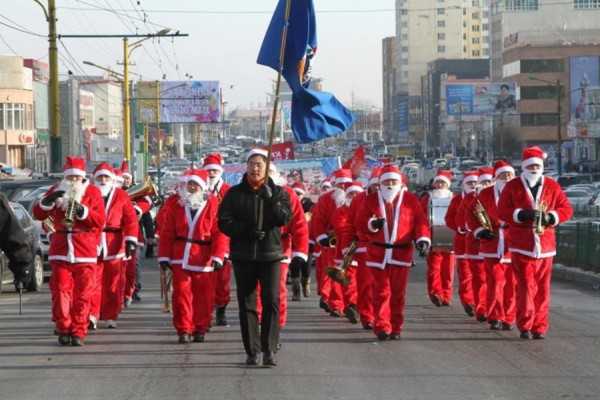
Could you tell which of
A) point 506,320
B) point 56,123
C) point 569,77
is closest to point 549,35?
point 569,77

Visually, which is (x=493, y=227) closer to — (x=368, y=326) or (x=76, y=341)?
(x=368, y=326)

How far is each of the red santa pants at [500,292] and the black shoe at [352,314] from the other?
154cm

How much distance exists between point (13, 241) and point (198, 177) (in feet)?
16.4

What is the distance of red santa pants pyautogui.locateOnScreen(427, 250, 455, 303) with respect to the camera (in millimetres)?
17172

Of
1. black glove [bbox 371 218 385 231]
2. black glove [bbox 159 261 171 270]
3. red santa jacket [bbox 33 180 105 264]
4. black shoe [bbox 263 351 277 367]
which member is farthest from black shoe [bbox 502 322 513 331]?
red santa jacket [bbox 33 180 105 264]

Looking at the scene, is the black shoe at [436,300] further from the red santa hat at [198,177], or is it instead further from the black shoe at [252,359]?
the black shoe at [252,359]

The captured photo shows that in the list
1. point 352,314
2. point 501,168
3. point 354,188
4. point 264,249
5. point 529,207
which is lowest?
point 352,314

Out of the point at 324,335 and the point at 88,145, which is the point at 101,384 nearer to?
the point at 324,335

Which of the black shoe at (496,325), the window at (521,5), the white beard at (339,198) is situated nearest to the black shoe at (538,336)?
the black shoe at (496,325)

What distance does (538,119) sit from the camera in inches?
5002

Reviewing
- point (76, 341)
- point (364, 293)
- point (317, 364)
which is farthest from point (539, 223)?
point (76, 341)

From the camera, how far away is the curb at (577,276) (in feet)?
72.1

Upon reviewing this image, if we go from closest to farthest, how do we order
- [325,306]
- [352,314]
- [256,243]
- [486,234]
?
1. [256,243]
2. [486,234]
3. [352,314]
4. [325,306]

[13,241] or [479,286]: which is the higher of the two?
[13,241]
